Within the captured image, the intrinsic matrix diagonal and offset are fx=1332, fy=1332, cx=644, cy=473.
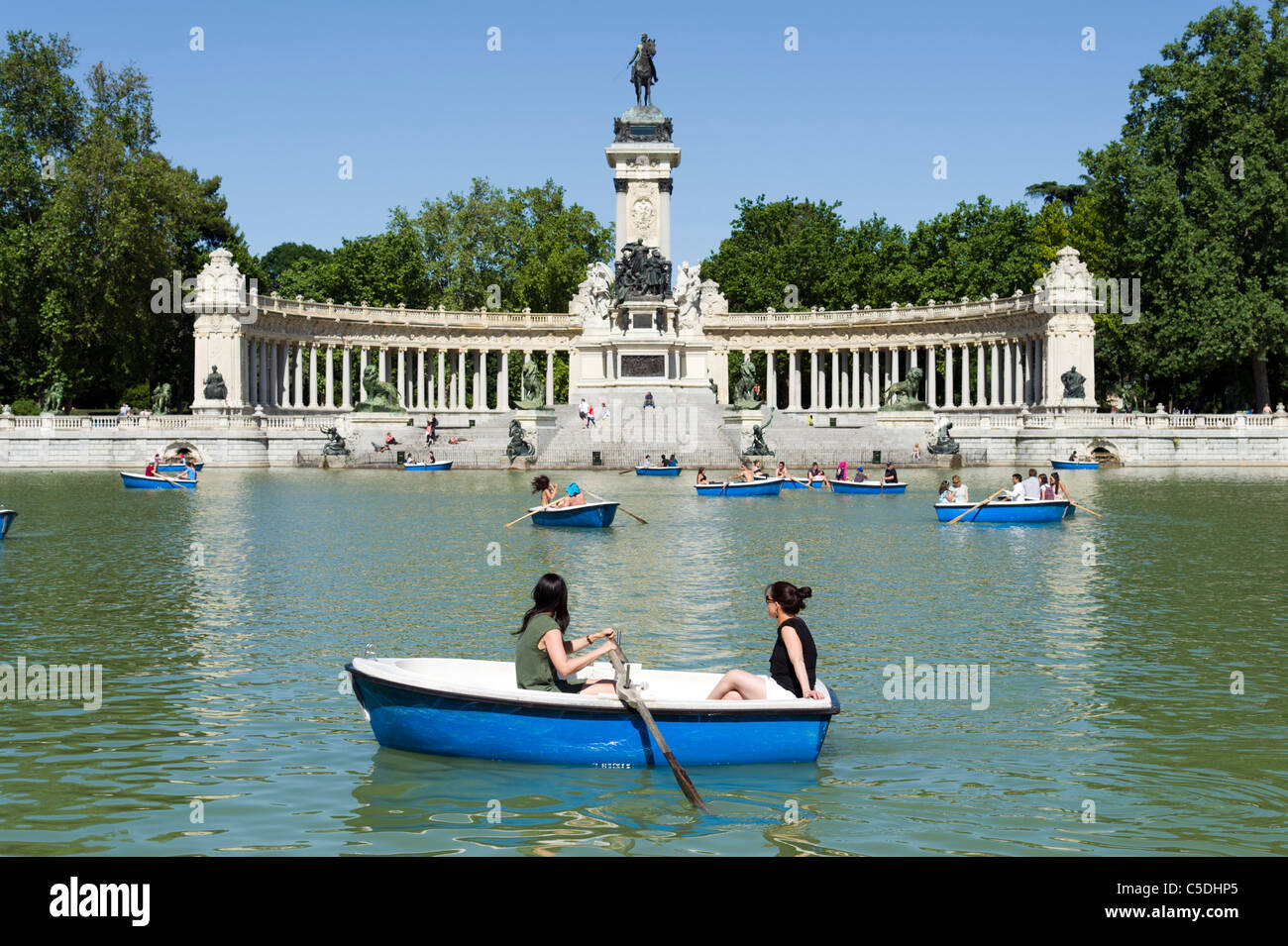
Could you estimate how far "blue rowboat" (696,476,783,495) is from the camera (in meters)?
43.5

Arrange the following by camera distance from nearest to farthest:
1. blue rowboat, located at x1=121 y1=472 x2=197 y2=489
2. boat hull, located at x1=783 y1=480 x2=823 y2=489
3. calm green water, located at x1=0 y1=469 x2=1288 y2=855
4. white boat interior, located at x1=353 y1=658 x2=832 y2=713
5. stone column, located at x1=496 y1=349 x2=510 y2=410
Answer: calm green water, located at x1=0 y1=469 x2=1288 y2=855 < white boat interior, located at x1=353 y1=658 x2=832 y2=713 < blue rowboat, located at x1=121 y1=472 x2=197 y2=489 < boat hull, located at x1=783 y1=480 x2=823 y2=489 < stone column, located at x1=496 y1=349 x2=510 y2=410

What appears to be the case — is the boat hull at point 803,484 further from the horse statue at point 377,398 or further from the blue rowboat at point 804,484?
the horse statue at point 377,398

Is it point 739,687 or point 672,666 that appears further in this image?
point 672,666

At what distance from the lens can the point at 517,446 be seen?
202ft

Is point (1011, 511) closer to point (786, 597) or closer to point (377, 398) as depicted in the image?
point (786, 597)

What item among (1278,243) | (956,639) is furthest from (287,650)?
(1278,243)

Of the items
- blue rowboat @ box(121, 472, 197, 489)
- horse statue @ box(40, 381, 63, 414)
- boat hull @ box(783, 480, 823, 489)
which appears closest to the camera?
blue rowboat @ box(121, 472, 197, 489)

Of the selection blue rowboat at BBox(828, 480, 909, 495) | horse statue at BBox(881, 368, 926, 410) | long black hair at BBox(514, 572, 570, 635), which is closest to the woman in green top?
long black hair at BBox(514, 572, 570, 635)

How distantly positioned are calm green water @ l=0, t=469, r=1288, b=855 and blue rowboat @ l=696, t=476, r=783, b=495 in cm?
984

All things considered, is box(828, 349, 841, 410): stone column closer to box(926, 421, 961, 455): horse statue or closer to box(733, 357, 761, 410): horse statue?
box(733, 357, 761, 410): horse statue

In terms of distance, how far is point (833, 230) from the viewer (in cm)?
10981

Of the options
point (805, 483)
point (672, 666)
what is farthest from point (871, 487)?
point (672, 666)

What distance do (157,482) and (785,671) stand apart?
1558 inches

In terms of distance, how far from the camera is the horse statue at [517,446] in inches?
2420
